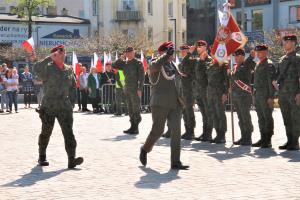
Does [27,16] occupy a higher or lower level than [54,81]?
higher

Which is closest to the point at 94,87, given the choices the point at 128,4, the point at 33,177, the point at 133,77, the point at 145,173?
the point at 133,77

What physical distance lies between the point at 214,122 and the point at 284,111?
1740 mm

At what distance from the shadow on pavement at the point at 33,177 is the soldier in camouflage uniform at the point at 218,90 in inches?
165

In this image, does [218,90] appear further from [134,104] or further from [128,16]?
[128,16]

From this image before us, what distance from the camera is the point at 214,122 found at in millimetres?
13383

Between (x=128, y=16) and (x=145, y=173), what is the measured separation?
56676 millimetres

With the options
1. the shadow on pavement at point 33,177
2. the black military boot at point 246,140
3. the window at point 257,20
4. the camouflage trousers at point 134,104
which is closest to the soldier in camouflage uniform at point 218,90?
the black military boot at point 246,140

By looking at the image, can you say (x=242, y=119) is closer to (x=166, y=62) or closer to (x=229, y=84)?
Result: (x=229, y=84)

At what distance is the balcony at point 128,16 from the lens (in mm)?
65500

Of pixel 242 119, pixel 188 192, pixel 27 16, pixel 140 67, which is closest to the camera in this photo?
pixel 188 192

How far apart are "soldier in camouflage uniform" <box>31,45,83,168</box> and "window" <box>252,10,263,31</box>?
48.4 m

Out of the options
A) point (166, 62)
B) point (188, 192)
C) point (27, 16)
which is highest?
point (27, 16)

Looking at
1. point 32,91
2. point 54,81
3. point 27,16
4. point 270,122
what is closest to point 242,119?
point 270,122

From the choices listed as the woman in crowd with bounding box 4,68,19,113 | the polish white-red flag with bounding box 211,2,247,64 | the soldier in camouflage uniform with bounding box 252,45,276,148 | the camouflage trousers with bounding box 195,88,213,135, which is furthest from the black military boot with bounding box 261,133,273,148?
the woman in crowd with bounding box 4,68,19,113
